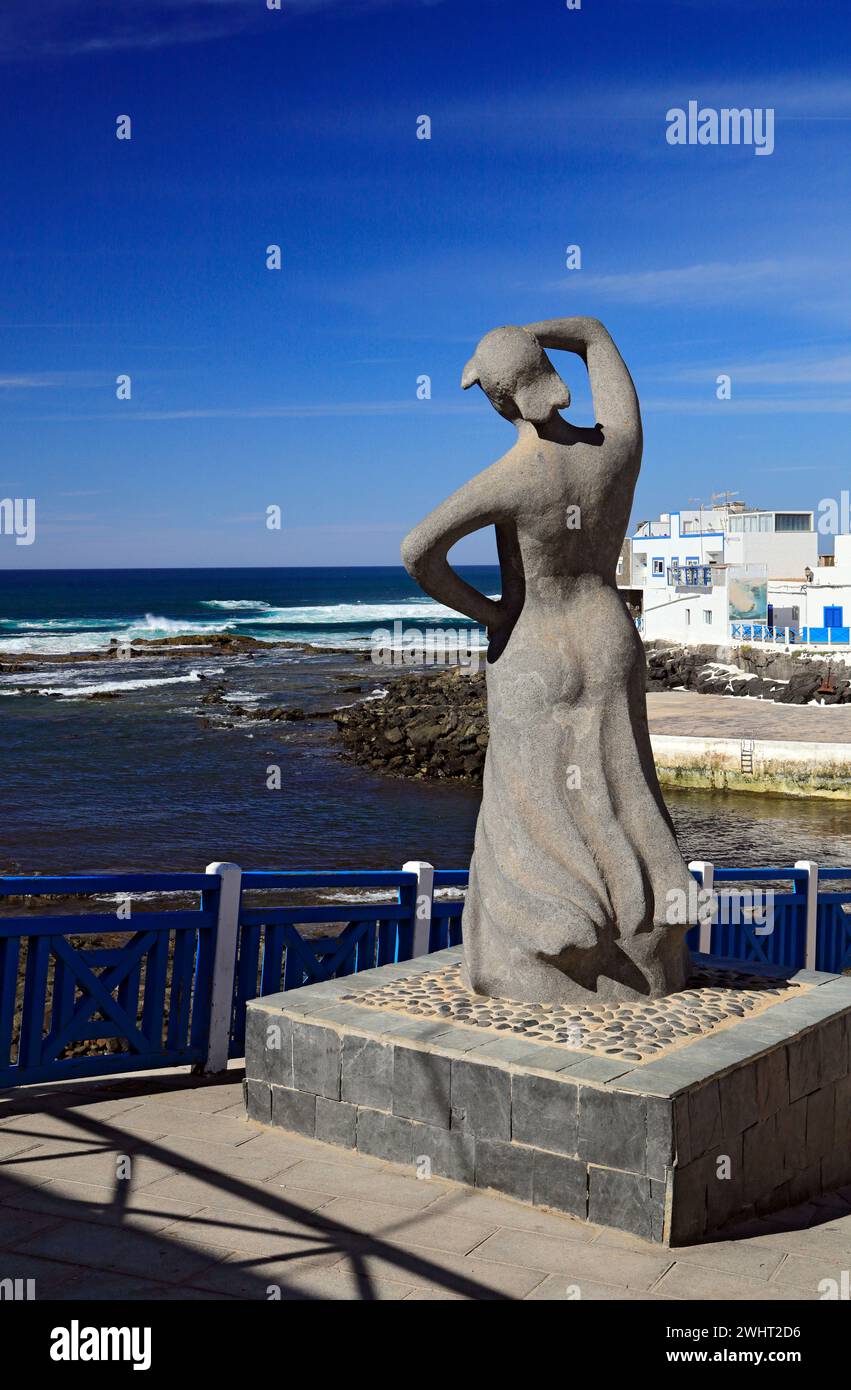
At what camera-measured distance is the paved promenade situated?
32094 millimetres

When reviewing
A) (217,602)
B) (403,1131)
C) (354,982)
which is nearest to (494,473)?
(354,982)

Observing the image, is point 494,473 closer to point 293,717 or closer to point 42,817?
point 42,817

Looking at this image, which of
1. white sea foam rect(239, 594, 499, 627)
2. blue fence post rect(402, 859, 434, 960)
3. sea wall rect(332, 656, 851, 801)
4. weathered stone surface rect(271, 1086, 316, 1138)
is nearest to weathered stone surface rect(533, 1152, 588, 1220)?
weathered stone surface rect(271, 1086, 316, 1138)

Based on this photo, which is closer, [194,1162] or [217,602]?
[194,1162]

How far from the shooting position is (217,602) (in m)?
116

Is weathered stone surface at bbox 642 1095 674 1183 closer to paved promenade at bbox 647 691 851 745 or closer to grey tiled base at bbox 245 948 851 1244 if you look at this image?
grey tiled base at bbox 245 948 851 1244

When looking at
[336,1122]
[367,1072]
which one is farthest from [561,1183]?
[336,1122]

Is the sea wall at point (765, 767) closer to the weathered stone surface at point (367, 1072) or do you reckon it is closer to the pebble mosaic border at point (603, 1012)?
the pebble mosaic border at point (603, 1012)

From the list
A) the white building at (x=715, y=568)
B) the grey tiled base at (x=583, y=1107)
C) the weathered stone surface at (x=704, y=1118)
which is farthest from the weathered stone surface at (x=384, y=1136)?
the white building at (x=715, y=568)

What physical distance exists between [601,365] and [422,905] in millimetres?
2936

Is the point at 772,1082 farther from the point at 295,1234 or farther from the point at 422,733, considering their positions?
the point at 422,733

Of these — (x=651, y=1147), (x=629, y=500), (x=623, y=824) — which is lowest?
(x=651, y=1147)

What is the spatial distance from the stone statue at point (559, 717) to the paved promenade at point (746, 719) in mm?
25256
